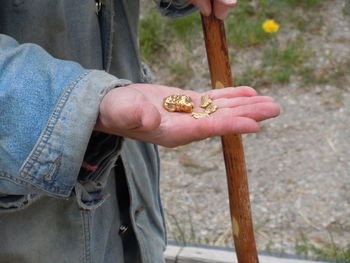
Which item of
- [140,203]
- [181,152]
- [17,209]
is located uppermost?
[17,209]

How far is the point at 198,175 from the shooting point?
2641 mm

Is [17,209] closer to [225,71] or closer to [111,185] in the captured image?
[111,185]

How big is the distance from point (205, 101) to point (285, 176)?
1.56m

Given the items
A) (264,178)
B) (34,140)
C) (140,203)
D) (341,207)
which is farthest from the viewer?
(264,178)

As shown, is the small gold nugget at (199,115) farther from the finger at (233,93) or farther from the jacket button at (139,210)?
the jacket button at (139,210)

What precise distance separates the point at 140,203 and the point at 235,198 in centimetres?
23

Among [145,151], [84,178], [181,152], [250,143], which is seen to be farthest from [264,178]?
[84,178]

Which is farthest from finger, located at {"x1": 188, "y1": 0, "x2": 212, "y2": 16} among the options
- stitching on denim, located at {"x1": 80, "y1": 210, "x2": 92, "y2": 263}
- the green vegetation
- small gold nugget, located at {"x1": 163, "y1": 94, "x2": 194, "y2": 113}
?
the green vegetation

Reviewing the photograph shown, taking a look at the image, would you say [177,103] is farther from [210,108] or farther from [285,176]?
[285,176]

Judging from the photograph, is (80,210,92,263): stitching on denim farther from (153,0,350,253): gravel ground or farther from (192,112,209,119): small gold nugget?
(153,0,350,253): gravel ground

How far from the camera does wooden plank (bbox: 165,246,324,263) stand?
1662 mm

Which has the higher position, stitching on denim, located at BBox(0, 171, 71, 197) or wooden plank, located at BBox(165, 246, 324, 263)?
stitching on denim, located at BBox(0, 171, 71, 197)

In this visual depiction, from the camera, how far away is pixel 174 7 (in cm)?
138

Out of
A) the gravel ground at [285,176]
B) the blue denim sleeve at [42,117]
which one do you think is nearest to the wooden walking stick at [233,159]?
the blue denim sleeve at [42,117]
